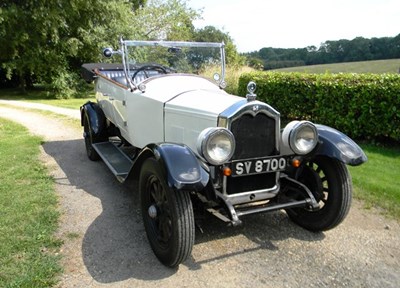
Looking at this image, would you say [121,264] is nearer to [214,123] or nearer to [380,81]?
[214,123]

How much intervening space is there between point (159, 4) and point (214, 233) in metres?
23.6

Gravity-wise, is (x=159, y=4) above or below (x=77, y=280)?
above

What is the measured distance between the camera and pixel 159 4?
24656mm

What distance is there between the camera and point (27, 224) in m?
3.86

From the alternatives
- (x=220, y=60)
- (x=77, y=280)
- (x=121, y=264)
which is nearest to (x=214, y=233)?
(x=121, y=264)

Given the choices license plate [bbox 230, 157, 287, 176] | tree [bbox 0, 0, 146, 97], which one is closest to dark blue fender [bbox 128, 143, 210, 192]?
license plate [bbox 230, 157, 287, 176]

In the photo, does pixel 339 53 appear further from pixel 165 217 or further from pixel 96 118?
pixel 165 217

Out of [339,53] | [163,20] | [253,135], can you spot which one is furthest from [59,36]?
[253,135]

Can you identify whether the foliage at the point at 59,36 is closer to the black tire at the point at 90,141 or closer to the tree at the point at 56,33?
the tree at the point at 56,33

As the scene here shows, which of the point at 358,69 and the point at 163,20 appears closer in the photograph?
the point at 358,69

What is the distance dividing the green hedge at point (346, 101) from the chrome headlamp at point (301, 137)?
4.21m

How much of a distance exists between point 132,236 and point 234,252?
1.04 meters

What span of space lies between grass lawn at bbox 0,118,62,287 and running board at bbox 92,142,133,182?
80cm

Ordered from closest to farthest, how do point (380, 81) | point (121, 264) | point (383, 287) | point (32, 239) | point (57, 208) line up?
point (383, 287), point (121, 264), point (32, 239), point (57, 208), point (380, 81)
